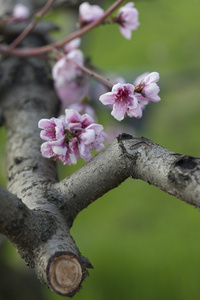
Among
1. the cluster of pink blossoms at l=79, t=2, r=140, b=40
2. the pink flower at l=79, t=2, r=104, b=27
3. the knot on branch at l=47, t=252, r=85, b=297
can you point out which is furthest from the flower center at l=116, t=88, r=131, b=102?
the pink flower at l=79, t=2, r=104, b=27

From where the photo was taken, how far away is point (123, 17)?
1.33m

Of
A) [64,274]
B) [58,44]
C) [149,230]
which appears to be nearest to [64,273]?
[64,274]

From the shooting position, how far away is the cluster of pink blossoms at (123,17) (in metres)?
1.30

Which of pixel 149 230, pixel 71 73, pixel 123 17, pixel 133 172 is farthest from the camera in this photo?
pixel 149 230

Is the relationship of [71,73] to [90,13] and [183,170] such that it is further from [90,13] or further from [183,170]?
[183,170]

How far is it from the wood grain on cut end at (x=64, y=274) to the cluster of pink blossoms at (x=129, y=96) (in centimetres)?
34

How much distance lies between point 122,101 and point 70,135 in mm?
144

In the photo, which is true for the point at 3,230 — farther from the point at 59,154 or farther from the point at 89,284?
the point at 89,284

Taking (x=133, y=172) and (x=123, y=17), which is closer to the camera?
(x=133, y=172)

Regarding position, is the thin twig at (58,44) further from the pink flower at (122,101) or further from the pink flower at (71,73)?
the pink flower at (122,101)

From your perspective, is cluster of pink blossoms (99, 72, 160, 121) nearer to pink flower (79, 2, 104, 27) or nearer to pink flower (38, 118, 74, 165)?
pink flower (38, 118, 74, 165)

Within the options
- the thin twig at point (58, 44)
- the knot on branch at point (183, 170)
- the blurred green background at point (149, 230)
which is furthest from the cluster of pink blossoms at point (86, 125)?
the blurred green background at point (149, 230)

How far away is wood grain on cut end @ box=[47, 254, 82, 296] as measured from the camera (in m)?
0.72

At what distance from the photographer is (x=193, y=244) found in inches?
103
